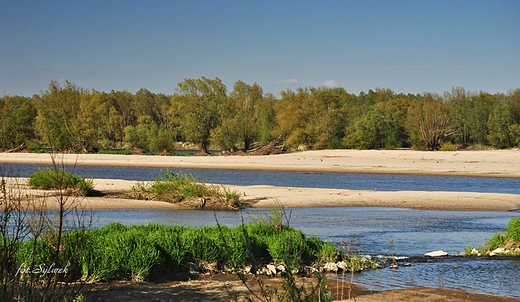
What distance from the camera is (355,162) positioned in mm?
61031

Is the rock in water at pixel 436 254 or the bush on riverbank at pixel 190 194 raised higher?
the bush on riverbank at pixel 190 194

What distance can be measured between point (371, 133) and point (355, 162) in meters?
18.0

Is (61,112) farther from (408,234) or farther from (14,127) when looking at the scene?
(408,234)

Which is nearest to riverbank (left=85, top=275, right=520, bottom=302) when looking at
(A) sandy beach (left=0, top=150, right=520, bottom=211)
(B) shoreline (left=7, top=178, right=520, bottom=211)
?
(A) sandy beach (left=0, top=150, right=520, bottom=211)

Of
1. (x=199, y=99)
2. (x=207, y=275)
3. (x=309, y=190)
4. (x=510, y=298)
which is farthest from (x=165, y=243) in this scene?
(x=199, y=99)

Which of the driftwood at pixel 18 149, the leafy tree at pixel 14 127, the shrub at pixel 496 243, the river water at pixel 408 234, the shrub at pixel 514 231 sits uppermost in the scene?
the leafy tree at pixel 14 127

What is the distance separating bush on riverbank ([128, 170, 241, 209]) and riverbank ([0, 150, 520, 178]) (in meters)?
26.4

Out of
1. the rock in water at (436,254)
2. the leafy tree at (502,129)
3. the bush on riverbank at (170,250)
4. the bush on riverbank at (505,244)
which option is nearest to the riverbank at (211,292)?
the bush on riverbank at (170,250)

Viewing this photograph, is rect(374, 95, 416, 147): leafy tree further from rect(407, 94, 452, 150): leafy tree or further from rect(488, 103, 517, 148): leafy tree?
rect(488, 103, 517, 148): leafy tree

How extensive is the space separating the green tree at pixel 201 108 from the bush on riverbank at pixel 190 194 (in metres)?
52.9

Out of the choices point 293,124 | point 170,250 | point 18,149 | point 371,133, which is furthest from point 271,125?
point 170,250

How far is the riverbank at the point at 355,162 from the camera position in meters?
53.1

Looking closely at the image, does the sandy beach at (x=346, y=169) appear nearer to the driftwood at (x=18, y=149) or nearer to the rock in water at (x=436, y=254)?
the driftwood at (x=18, y=149)

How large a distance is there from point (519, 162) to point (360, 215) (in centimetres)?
3478
